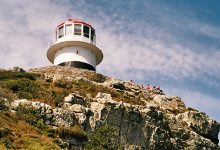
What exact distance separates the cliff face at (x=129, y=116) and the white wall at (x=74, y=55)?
599 cm

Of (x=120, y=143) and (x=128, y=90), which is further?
(x=128, y=90)

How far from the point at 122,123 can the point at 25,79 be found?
10.8 meters

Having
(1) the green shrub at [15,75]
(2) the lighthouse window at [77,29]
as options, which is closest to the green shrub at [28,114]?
(1) the green shrub at [15,75]

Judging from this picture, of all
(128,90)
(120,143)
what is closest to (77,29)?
(128,90)

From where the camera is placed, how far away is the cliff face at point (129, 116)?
1441 inches

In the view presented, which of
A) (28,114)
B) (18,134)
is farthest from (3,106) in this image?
(18,134)

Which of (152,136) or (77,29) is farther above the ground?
(77,29)

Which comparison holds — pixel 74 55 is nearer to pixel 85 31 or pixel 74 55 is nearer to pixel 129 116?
pixel 85 31

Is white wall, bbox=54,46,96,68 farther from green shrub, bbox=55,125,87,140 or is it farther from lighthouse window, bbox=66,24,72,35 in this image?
green shrub, bbox=55,125,87,140

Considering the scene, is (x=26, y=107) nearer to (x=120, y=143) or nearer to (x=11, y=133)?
(x=11, y=133)

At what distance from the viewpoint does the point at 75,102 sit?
127 feet

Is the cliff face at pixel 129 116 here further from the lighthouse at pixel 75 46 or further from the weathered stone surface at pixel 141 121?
the lighthouse at pixel 75 46

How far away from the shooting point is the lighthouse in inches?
2281

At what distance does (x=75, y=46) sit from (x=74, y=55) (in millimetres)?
1247
